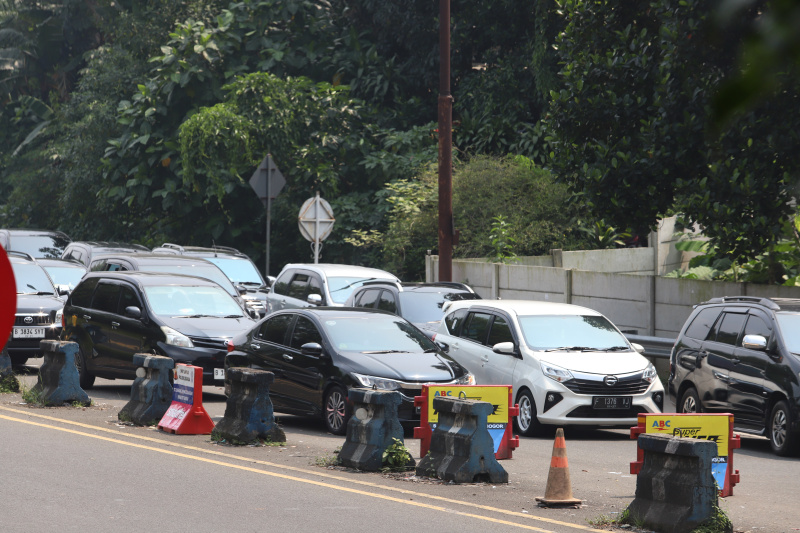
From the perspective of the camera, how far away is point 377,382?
495 inches

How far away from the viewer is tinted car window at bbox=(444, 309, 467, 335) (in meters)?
15.5

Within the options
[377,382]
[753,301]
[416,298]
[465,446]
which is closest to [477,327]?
[377,382]

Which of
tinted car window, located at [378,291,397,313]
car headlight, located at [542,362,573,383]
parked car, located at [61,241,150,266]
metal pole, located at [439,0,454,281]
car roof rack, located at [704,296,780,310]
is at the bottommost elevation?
car headlight, located at [542,362,573,383]

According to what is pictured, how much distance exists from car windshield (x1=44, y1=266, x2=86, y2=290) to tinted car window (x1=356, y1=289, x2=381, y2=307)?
23.4ft

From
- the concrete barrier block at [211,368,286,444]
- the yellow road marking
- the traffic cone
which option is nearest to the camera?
the yellow road marking

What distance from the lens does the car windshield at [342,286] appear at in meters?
20.5

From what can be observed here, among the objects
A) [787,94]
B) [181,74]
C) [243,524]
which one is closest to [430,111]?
[181,74]

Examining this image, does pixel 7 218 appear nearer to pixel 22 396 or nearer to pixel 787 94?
pixel 22 396

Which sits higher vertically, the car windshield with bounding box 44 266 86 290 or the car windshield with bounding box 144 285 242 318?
the car windshield with bounding box 44 266 86 290

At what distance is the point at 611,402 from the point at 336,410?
10.6ft

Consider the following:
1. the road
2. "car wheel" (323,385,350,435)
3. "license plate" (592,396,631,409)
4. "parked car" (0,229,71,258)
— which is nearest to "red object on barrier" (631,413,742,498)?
the road

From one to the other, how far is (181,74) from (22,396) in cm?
1963

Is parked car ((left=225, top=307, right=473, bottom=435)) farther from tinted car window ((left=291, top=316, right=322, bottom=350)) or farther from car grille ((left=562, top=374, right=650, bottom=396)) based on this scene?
car grille ((left=562, top=374, right=650, bottom=396))

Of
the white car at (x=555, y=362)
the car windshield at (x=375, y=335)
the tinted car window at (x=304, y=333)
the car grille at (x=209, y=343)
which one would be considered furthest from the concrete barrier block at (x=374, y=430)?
the car grille at (x=209, y=343)
